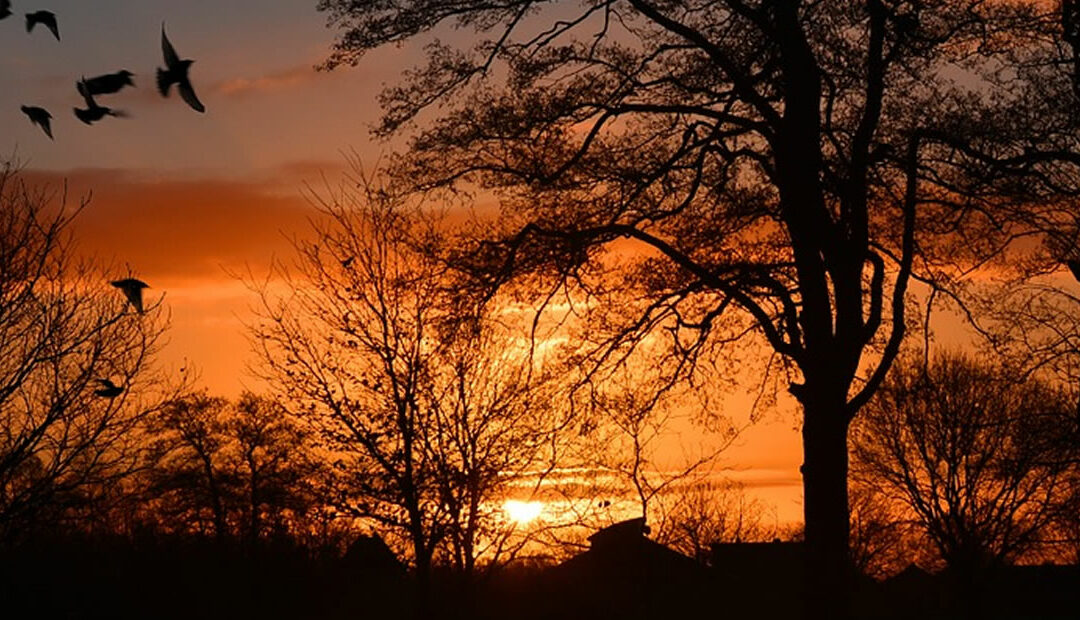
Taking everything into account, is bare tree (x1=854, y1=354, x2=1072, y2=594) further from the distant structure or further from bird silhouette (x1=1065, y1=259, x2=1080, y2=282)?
bird silhouette (x1=1065, y1=259, x2=1080, y2=282)

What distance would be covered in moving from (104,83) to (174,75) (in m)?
1.60

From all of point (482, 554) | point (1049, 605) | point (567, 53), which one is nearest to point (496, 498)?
point (482, 554)

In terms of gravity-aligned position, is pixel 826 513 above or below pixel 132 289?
below

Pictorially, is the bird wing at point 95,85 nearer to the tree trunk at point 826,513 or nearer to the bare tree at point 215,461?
the tree trunk at point 826,513

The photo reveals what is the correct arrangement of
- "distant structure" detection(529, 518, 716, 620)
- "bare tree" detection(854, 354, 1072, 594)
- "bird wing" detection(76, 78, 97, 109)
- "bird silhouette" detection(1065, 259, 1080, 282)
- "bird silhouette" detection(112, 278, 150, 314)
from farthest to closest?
1. "bare tree" detection(854, 354, 1072, 594)
2. "distant structure" detection(529, 518, 716, 620)
3. "bird silhouette" detection(1065, 259, 1080, 282)
4. "bird silhouette" detection(112, 278, 150, 314)
5. "bird wing" detection(76, 78, 97, 109)

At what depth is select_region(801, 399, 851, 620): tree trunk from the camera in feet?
48.4

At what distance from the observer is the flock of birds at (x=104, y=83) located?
Answer: 11367 mm

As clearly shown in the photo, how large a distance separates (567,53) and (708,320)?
11.3 feet

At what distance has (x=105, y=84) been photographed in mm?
12820

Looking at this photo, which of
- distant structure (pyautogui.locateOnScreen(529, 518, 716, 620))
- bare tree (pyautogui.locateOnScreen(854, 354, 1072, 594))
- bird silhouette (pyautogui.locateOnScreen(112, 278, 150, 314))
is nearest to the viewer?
bird silhouette (pyautogui.locateOnScreen(112, 278, 150, 314))

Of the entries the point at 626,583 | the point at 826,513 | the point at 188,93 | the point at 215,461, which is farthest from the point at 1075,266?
the point at 215,461

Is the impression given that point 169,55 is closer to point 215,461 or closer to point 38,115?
point 38,115

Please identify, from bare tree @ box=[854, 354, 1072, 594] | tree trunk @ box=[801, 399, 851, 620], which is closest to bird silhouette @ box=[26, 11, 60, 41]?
tree trunk @ box=[801, 399, 851, 620]

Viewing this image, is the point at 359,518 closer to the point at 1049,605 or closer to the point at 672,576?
the point at 672,576
